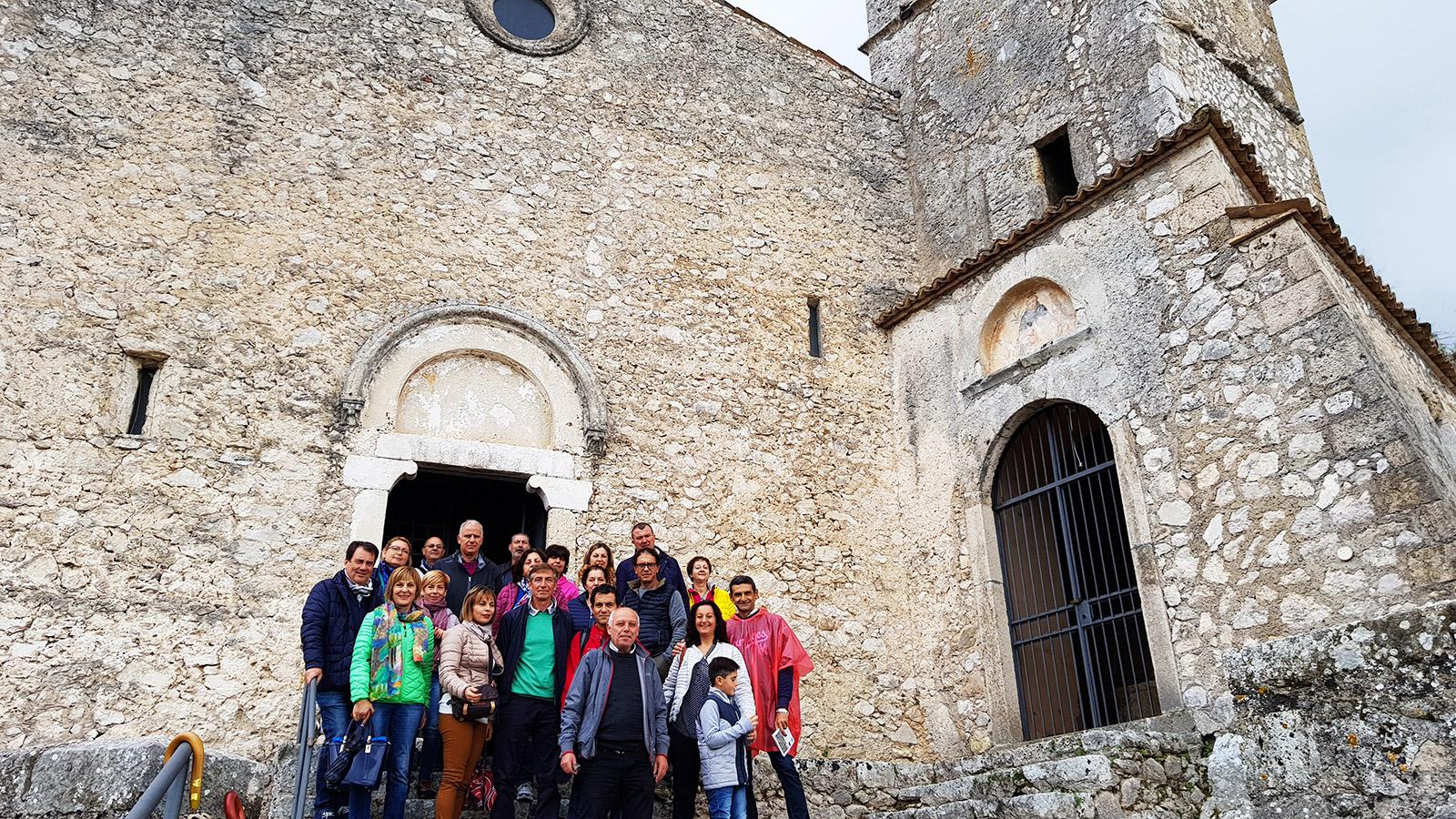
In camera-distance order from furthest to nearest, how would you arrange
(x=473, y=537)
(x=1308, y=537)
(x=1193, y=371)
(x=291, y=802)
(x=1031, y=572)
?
(x=1031, y=572) → (x=1193, y=371) → (x=473, y=537) → (x=1308, y=537) → (x=291, y=802)

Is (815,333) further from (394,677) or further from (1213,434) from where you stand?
(394,677)

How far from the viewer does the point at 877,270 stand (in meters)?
10.5

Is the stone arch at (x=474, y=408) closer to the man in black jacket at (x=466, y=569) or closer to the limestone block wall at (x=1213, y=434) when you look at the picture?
the man in black jacket at (x=466, y=569)

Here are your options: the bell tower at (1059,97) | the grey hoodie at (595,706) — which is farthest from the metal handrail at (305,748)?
the bell tower at (1059,97)

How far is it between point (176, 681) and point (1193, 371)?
22.8 feet

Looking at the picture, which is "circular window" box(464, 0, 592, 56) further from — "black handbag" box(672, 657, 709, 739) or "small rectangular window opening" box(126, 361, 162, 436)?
"black handbag" box(672, 657, 709, 739)

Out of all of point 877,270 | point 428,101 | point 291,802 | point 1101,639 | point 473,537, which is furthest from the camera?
point 877,270

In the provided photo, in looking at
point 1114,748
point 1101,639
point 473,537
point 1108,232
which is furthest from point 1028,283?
point 473,537

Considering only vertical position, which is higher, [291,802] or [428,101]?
[428,101]

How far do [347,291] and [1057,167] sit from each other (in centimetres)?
639

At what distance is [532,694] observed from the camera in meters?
5.62

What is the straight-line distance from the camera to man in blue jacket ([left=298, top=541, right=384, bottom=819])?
534 centimetres

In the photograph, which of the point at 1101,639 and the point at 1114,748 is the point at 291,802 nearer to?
the point at 1114,748

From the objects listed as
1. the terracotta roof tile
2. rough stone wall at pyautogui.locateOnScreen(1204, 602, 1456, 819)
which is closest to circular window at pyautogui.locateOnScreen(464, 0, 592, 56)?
the terracotta roof tile
